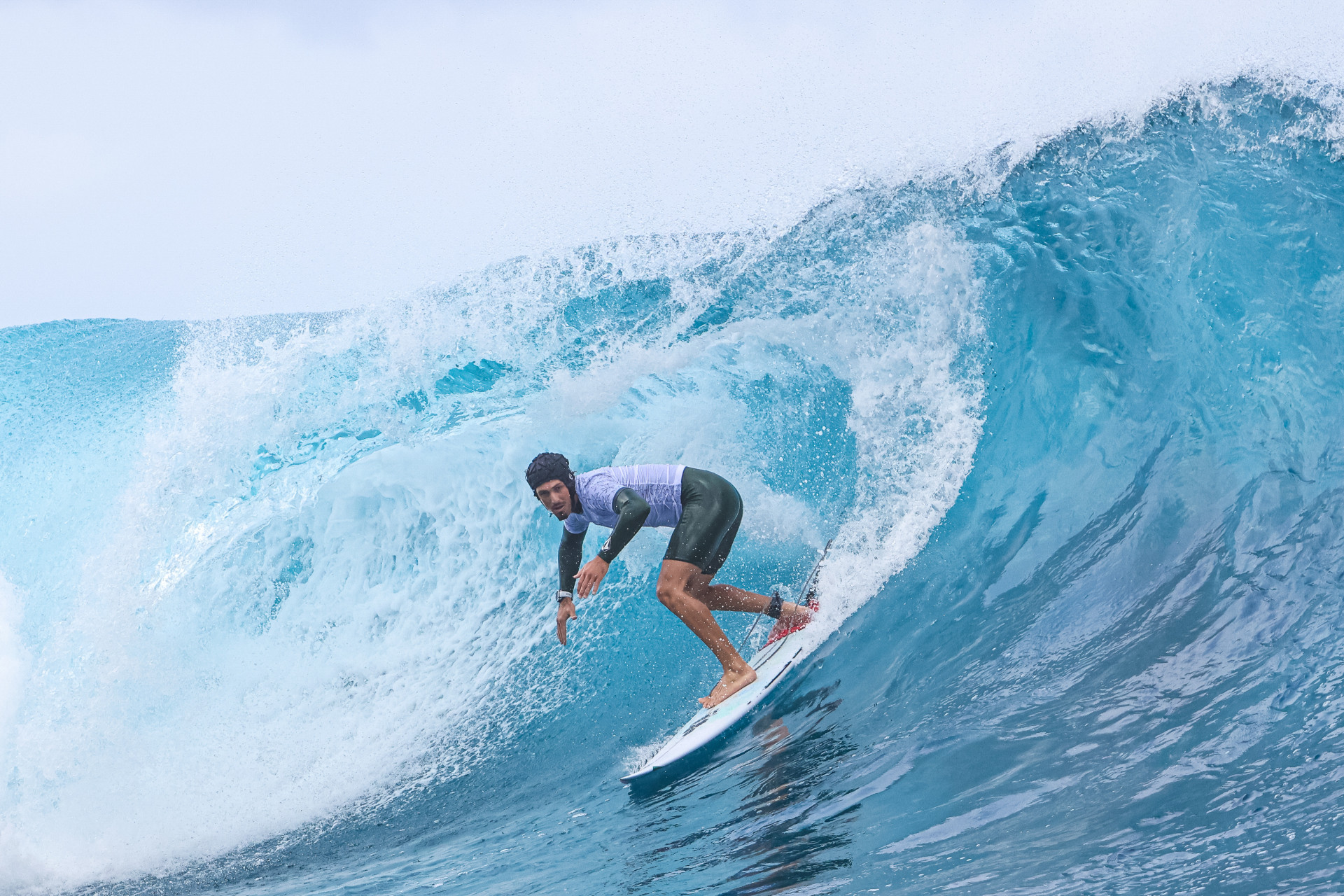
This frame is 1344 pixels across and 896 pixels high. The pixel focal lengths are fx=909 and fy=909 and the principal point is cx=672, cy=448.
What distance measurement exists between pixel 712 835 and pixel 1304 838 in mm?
1900

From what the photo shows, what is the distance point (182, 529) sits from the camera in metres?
6.36

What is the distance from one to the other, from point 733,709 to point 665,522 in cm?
95

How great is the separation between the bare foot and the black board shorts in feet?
1.60

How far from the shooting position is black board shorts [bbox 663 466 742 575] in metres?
4.11

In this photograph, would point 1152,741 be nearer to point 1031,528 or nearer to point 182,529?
point 1031,528

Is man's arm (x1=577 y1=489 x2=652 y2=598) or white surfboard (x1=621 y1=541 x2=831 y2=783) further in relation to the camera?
white surfboard (x1=621 y1=541 x2=831 y2=783)

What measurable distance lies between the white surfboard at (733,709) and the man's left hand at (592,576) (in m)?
1.01

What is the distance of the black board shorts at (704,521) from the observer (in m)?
4.11

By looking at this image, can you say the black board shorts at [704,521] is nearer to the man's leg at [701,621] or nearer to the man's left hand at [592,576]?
the man's leg at [701,621]

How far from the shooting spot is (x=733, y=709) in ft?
14.3

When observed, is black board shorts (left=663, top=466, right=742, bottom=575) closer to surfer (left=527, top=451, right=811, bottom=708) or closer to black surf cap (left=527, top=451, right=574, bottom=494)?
surfer (left=527, top=451, right=811, bottom=708)

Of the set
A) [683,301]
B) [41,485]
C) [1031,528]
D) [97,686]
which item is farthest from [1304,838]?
[41,485]

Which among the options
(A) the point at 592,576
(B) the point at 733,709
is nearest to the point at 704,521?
(A) the point at 592,576

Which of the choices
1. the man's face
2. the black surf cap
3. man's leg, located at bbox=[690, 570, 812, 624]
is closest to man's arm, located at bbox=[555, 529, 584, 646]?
the man's face
